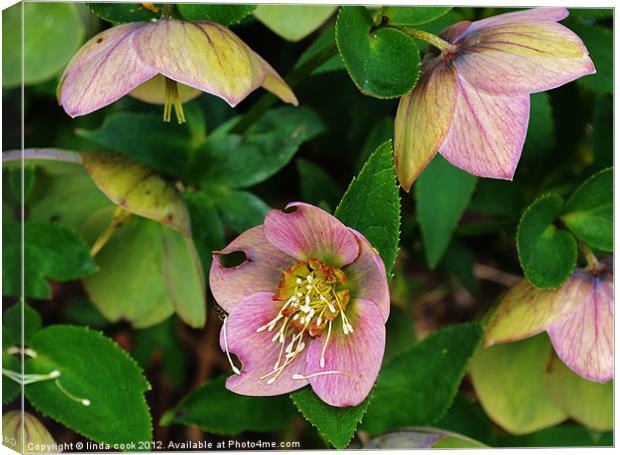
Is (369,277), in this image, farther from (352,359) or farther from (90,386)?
(90,386)

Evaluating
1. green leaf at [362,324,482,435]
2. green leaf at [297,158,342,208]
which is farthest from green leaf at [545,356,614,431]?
green leaf at [297,158,342,208]

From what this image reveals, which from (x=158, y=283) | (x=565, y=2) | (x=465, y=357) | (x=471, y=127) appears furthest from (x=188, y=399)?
(x=565, y=2)

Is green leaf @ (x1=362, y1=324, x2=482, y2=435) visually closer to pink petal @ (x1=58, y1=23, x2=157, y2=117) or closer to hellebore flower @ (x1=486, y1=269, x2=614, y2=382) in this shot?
hellebore flower @ (x1=486, y1=269, x2=614, y2=382)

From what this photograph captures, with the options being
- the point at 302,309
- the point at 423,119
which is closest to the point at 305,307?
the point at 302,309

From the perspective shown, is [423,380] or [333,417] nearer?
[333,417]

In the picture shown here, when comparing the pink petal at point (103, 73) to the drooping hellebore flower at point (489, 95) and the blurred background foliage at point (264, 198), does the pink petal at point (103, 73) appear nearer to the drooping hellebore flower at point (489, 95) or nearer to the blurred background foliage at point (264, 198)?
the blurred background foliage at point (264, 198)

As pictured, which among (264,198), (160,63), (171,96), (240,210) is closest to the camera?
(160,63)
